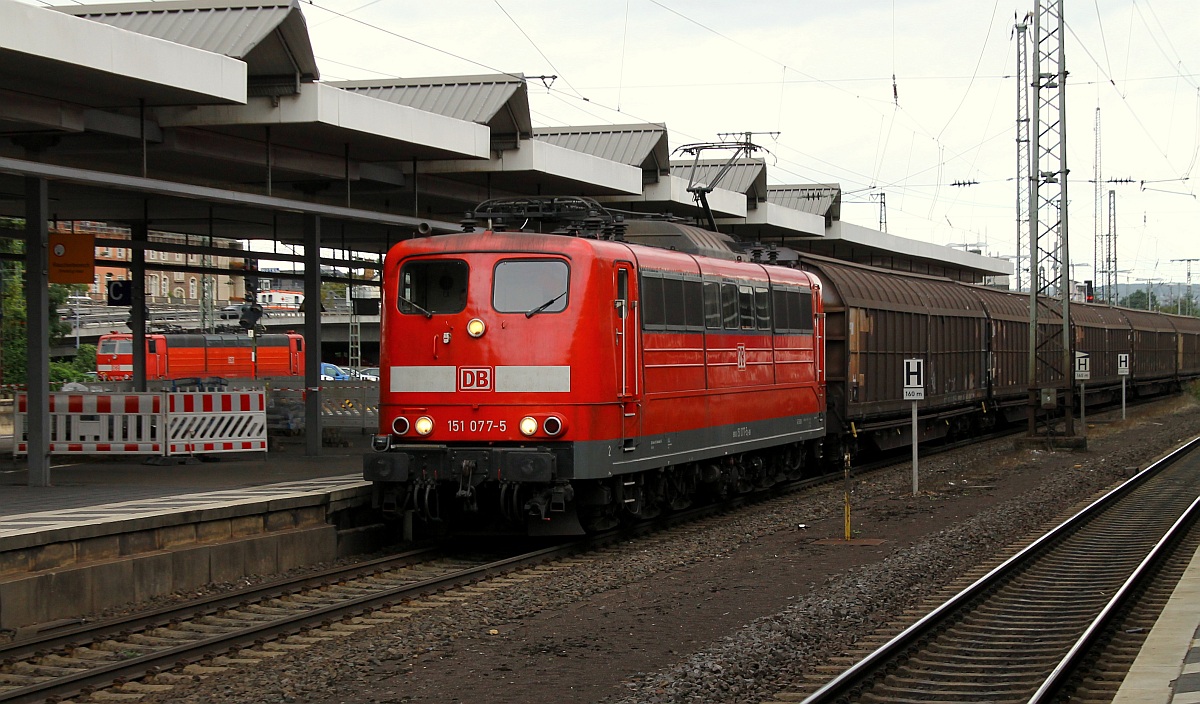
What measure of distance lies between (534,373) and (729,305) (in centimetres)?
412

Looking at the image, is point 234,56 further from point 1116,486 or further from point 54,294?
point 54,294

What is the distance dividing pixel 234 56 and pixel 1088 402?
1405 inches

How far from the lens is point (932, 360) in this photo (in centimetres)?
2767

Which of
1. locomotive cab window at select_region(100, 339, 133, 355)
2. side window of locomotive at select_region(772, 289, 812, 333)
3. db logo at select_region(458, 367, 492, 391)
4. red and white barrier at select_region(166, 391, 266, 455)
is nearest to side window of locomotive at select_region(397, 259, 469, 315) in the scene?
db logo at select_region(458, 367, 492, 391)

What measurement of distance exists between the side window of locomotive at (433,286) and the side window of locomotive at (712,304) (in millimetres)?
3480

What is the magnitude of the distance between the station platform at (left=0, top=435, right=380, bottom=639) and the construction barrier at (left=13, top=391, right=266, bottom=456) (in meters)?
1.28

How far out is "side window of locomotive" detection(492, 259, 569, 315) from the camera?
1380 centimetres

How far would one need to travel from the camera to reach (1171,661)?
29.3 ft

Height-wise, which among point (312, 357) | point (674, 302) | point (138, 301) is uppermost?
point (138, 301)

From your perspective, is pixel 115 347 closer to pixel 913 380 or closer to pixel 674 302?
pixel 913 380

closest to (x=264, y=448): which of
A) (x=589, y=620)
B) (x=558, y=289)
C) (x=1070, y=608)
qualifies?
(x=558, y=289)

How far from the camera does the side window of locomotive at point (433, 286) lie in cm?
1411

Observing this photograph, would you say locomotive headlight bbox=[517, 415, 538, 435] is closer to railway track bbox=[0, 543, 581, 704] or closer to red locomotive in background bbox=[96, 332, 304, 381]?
railway track bbox=[0, 543, 581, 704]

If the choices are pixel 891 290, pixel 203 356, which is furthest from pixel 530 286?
pixel 203 356
